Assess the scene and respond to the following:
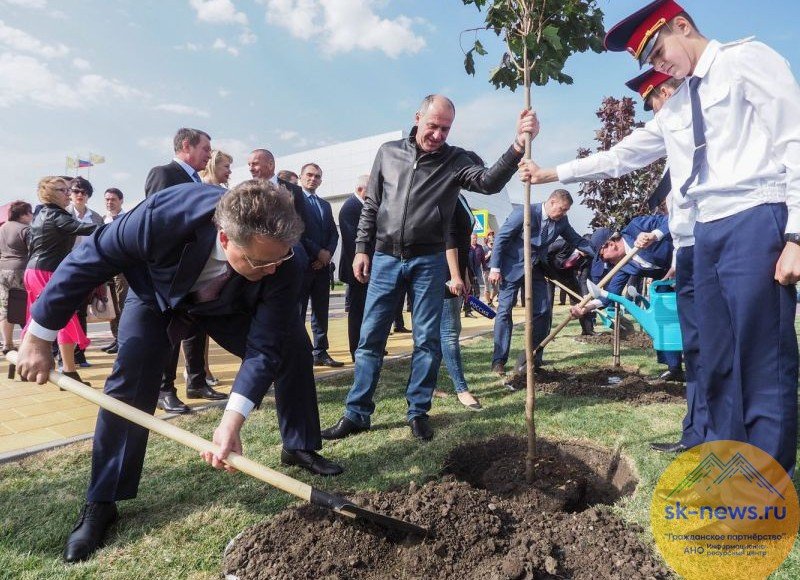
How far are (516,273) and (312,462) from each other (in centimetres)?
329

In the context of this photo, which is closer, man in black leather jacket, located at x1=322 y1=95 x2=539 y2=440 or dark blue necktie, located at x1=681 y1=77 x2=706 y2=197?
dark blue necktie, located at x1=681 y1=77 x2=706 y2=197

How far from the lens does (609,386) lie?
4668 millimetres

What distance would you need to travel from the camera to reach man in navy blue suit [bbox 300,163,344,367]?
5527 mm

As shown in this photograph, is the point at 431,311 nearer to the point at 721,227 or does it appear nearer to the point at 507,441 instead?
the point at 507,441

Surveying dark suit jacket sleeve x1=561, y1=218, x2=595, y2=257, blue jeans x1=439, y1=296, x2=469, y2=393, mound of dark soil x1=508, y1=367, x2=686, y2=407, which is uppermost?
dark suit jacket sleeve x1=561, y1=218, x2=595, y2=257

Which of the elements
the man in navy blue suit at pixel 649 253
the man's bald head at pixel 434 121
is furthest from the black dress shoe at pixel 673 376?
the man's bald head at pixel 434 121

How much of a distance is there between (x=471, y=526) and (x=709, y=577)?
2.96 ft

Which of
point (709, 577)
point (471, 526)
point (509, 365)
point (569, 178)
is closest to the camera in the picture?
point (709, 577)

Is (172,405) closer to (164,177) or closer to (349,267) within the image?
(164,177)

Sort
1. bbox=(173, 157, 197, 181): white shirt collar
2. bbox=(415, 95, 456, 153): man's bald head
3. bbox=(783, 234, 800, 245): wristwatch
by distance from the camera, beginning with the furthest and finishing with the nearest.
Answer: bbox=(173, 157, 197, 181): white shirt collar → bbox=(415, 95, 456, 153): man's bald head → bbox=(783, 234, 800, 245): wristwatch

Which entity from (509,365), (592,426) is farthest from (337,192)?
(592,426)

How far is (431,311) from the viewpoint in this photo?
11.5 feet

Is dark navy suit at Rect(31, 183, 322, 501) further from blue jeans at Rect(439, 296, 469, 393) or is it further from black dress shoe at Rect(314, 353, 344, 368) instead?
black dress shoe at Rect(314, 353, 344, 368)

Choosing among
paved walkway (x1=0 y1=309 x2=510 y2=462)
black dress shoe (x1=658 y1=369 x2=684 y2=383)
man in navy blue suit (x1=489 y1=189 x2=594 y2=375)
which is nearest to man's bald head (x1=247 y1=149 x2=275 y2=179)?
paved walkway (x1=0 y1=309 x2=510 y2=462)
